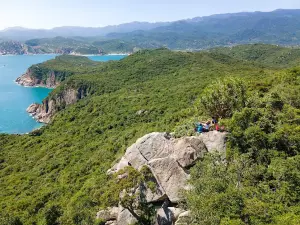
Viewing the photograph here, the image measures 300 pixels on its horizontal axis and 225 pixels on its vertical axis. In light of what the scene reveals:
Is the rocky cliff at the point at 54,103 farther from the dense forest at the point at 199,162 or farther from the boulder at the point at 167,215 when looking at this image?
the boulder at the point at 167,215

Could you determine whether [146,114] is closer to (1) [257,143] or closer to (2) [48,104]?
(1) [257,143]

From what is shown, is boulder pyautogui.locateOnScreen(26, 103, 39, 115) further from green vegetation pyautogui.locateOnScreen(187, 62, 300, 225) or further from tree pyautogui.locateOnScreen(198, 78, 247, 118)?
green vegetation pyautogui.locateOnScreen(187, 62, 300, 225)

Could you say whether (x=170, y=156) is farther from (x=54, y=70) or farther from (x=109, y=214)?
(x=54, y=70)

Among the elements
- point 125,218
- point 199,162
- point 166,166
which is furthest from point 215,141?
point 125,218

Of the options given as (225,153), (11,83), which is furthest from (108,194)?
(11,83)

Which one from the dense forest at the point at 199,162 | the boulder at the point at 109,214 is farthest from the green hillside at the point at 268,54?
the boulder at the point at 109,214
